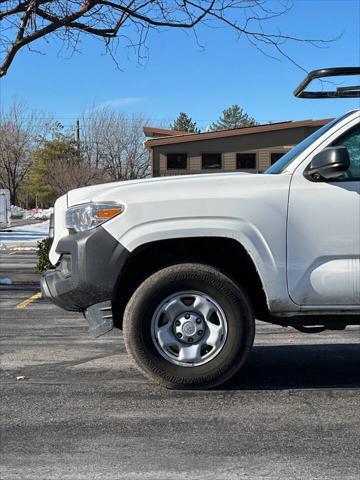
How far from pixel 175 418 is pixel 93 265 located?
47.5 inches

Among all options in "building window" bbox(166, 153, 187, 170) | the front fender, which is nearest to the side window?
the front fender

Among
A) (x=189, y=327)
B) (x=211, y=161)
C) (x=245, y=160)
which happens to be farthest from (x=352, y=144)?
(x=211, y=161)

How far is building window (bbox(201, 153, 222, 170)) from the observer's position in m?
27.6

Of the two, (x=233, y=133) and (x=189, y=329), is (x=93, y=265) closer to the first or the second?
(x=189, y=329)

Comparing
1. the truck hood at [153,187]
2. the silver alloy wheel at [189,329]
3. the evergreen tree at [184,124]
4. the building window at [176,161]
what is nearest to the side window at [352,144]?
the truck hood at [153,187]

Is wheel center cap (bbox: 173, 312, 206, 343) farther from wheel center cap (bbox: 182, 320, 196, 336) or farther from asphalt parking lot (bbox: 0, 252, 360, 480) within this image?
asphalt parking lot (bbox: 0, 252, 360, 480)

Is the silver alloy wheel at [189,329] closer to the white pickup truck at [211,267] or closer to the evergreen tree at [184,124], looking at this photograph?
the white pickup truck at [211,267]

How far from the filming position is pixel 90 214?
426 cm

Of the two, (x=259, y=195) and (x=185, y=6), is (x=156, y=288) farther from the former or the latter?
(x=185, y=6)

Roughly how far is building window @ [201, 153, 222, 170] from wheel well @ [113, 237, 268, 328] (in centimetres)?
2327

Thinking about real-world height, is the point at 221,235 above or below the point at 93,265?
above

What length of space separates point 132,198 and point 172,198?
29 cm

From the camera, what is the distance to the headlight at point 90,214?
422 centimetres

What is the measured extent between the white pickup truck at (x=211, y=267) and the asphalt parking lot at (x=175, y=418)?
0.37 metres
